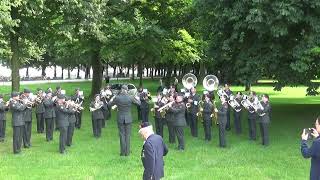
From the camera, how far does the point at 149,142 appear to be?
9.03 metres

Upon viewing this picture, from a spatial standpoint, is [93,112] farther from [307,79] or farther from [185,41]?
[185,41]

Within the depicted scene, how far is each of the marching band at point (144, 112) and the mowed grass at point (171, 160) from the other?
48 centimetres

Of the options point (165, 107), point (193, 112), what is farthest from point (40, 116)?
point (193, 112)

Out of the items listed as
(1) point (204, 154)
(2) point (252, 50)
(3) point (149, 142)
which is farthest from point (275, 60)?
(3) point (149, 142)

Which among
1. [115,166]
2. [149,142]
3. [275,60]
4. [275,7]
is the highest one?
[275,7]

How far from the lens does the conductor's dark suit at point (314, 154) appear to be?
342 inches

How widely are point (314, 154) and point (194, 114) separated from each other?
12.0 m

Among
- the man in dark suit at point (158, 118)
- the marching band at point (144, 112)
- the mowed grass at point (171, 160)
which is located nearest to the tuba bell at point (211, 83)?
the marching band at point (144, 112)

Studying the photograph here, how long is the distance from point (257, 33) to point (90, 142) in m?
8.21

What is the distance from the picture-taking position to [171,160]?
1577cm

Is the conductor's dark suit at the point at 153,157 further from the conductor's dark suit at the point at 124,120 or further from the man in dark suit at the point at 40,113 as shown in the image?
the man in dark suit at the point at 40,113

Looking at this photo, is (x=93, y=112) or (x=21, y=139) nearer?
(x=21, y=139)

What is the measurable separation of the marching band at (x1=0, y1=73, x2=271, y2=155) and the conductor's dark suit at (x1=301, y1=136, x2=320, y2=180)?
27.4 ft

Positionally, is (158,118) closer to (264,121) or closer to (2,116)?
(264,121)
